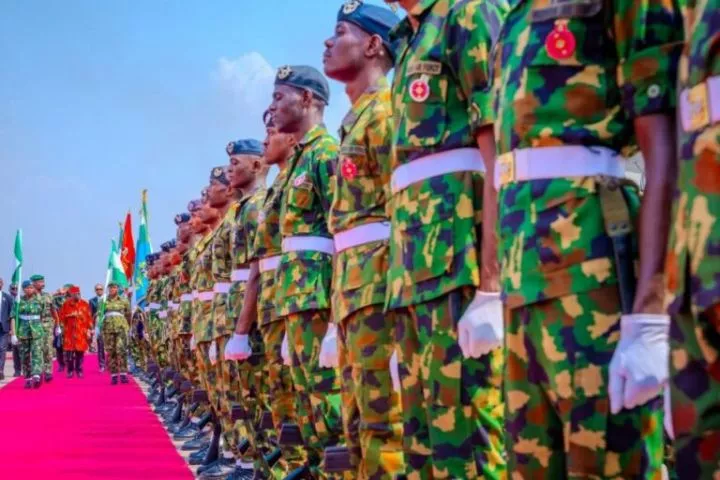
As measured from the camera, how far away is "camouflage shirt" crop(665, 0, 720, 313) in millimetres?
1451

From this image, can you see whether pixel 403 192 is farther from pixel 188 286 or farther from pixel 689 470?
pixel 188 286

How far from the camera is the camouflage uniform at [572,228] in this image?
1988 millimetres

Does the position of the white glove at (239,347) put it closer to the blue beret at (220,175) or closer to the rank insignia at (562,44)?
the blue beret at (220,175)

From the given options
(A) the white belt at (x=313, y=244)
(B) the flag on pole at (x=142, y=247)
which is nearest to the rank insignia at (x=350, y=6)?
(A) the white belt at (x=313, y=244)

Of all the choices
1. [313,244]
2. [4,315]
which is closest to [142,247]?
[4,315]

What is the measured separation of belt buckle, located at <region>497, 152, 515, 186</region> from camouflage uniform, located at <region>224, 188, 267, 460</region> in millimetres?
3329

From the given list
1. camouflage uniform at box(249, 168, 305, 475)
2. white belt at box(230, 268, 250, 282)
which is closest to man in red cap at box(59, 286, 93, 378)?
white belt at box(230, 268, 250, 282)

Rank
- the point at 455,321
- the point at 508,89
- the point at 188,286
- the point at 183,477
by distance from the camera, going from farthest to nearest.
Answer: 1. the point at 188,286
2. the point at 183,477
3. the point at 455,321
4. the point at 508,89

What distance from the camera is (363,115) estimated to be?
Answer: 3.55 metres

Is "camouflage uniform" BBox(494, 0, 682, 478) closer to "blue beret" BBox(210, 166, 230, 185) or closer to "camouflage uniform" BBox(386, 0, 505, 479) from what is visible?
"camouflage uniform" BBox(386, 0, 505, 479)

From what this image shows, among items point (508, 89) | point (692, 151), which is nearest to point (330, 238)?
point (508, 89)

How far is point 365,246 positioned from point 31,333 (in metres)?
13.7

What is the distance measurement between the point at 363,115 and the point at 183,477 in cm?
334

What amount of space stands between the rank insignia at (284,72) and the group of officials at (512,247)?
0.54 m
